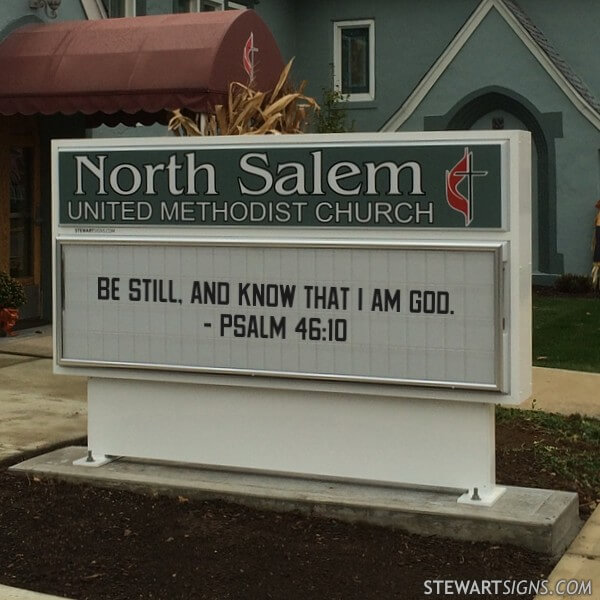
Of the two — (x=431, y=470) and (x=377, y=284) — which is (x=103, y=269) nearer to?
(x=377, y=284)

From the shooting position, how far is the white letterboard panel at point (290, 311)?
5602 mm

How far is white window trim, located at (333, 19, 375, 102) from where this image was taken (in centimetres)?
2167

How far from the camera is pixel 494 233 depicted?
18.1ft

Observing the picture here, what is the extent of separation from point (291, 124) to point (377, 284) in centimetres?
142

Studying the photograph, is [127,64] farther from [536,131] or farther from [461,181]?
[536,131]

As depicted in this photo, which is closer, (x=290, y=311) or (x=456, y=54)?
(x=290, y=311)

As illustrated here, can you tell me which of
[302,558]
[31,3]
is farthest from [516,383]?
[31,3]

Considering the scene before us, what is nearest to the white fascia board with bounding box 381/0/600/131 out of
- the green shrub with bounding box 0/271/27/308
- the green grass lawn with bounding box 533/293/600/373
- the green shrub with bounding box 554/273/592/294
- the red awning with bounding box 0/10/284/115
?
the green shrub with bounding box 554/273/592/294

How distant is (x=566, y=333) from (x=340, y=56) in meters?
9.99

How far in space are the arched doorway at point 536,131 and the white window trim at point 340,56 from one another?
6.60 ft

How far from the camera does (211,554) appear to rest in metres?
5.28

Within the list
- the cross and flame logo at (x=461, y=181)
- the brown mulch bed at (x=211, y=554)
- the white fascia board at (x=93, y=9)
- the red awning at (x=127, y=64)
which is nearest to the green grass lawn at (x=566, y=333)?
the red awning at (x=127, y=64)

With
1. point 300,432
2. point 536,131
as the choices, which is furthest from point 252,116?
point 536,131

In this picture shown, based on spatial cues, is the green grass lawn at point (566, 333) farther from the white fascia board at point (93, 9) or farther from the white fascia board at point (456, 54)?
the white fascia board at point (93, 9)
